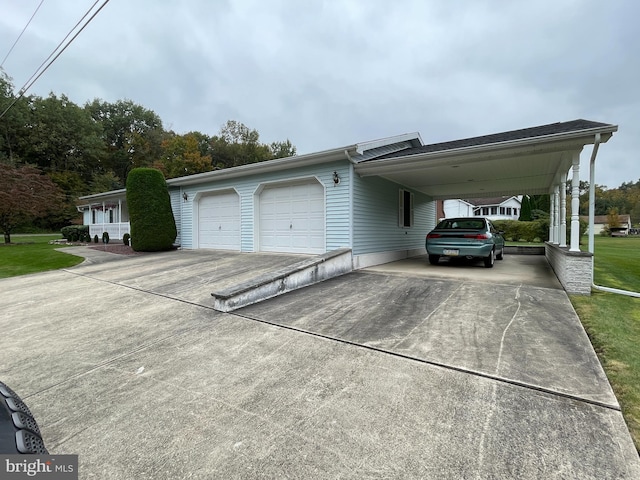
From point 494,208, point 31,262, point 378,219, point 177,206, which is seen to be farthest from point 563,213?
point 494,208

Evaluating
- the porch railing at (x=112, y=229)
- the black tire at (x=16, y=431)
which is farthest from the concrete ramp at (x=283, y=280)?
the porch railing at (x=112, y=229)

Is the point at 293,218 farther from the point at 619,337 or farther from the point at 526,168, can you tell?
the point at 619,337

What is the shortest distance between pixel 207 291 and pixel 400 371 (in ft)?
13.9

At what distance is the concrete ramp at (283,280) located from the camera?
470 cm

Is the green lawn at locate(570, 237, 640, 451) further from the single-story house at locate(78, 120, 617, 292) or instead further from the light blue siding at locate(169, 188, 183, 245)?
the light blue siding at locate(169, 188, 183, 245)

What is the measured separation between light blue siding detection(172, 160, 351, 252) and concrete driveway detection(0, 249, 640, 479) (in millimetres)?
3152

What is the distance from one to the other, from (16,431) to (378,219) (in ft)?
27.4

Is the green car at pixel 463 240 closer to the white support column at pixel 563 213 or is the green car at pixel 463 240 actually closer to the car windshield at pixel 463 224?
the car windshield at pixel 463 224

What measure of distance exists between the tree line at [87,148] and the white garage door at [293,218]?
22.3 meters

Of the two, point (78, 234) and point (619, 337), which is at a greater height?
point (78, 234)

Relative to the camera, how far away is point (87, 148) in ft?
110

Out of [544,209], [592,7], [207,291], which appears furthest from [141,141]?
[544,209]

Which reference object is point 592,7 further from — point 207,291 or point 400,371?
point 207,291

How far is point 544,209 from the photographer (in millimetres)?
25922
